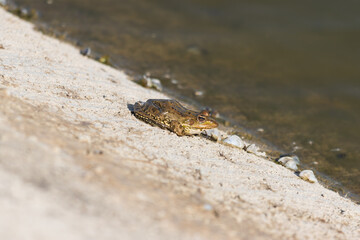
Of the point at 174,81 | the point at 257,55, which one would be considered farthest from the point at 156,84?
the point at 257,55

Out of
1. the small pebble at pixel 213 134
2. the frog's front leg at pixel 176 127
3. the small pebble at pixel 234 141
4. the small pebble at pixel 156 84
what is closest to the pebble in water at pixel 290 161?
the small pebble at pixel 234 141

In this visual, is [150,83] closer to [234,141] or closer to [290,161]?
[234,141]

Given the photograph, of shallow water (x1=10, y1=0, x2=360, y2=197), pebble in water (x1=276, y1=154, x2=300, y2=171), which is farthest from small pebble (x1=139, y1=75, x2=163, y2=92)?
pebble in water (x1=276, y1=154, x2=300, y2=171)

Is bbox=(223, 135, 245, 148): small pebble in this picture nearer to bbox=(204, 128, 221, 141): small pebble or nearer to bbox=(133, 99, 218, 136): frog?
bbox=(204, 128, 221, 141): small pebble

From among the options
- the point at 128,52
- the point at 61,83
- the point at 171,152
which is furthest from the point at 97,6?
the point at 171,152

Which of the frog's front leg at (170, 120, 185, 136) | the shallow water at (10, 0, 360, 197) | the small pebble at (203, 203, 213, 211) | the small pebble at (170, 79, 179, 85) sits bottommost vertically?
the small pebble at (203, 203, 213, 211)
